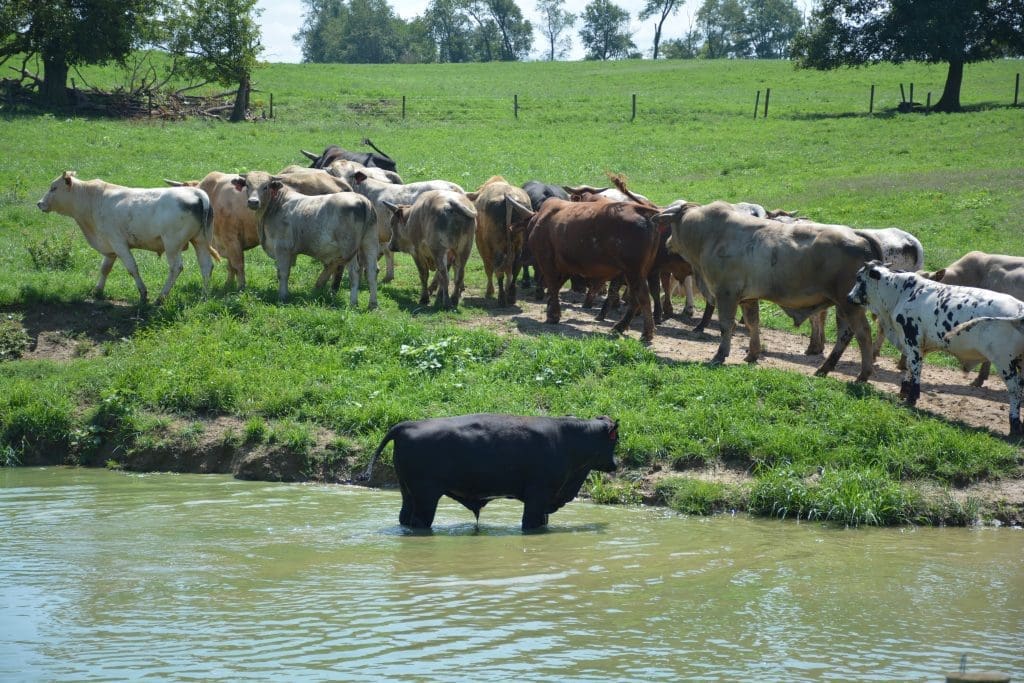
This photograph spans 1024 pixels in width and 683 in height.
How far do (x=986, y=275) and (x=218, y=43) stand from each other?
1454 inches

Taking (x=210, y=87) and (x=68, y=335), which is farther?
(x=210, y=87)

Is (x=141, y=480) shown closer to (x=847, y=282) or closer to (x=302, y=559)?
(x=302, y=559)

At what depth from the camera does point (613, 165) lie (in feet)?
115

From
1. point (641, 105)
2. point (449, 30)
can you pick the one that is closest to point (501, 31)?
point (449, 30)

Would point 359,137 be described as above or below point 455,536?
above

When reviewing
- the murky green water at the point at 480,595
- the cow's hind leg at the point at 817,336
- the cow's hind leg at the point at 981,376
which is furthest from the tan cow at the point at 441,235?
the cow's hind leg at the point at 981,376

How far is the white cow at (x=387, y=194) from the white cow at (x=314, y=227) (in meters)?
Answer: 2.47

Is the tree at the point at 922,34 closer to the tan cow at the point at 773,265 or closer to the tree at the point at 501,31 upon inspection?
the tan cow at the point at 773,265

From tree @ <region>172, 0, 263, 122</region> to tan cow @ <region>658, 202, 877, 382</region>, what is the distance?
110ft

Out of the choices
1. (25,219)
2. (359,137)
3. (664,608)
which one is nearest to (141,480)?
(664,608)

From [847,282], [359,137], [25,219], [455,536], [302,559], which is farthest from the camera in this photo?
[359,137]

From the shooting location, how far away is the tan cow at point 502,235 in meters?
18.3

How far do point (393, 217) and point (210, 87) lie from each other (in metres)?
38.4

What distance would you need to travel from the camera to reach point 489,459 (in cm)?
977
